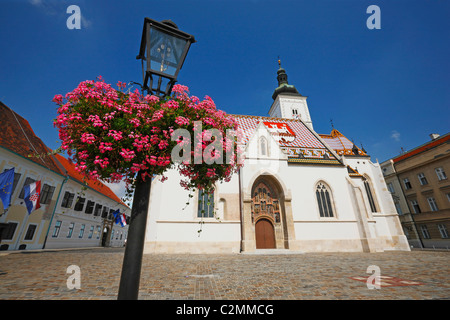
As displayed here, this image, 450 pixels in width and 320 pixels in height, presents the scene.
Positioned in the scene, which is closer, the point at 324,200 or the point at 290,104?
the point at 324,200

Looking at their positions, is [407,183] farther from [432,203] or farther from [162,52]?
[162,52]

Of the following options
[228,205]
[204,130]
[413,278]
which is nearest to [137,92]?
[204,130]

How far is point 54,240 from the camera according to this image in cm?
2058

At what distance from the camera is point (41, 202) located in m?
18.8

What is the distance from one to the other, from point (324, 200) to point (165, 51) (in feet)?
61.2

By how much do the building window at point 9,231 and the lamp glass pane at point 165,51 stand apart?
72.1 feet

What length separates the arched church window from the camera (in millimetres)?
17469

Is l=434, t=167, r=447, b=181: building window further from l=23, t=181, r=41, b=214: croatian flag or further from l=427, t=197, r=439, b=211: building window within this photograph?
l=23, t=181, r=41, b=214: croatian flag

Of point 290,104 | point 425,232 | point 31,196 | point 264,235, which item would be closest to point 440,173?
point 425,232

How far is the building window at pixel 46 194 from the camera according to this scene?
19.0 meters

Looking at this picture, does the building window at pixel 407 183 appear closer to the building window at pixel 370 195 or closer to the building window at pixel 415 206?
the building window at pixel 415 206

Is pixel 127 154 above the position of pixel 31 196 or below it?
below
